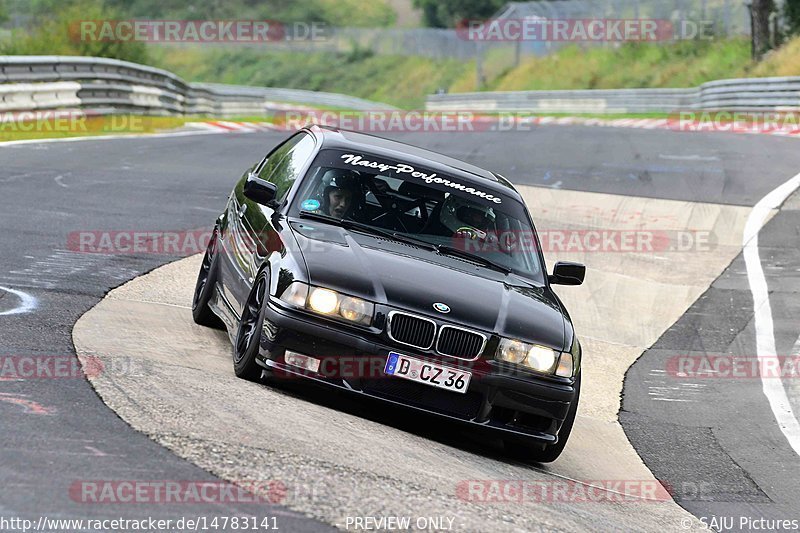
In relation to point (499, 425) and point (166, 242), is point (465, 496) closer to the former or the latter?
point (499, 425)

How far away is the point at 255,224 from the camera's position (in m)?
7.90

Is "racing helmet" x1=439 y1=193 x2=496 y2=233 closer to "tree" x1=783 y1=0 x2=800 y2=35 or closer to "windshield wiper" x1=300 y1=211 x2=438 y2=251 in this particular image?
"windshield wiper" x1=300 y1=211 x2=438 y2=251

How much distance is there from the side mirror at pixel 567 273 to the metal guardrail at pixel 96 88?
1458cm

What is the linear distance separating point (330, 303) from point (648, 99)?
37.8 meters

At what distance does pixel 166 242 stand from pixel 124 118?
50.5 feet

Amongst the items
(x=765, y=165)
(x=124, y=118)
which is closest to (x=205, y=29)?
(x=124, y=118)

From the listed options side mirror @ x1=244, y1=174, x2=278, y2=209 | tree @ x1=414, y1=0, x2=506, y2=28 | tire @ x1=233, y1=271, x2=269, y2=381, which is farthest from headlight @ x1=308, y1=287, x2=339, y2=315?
tree @ x1=414, y1=0, x2=506, y2=28

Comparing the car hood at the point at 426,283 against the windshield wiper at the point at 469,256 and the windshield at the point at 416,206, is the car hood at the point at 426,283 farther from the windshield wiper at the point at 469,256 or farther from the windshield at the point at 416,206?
the windshield at the point at 416,206

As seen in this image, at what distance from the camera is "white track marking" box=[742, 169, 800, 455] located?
8.84 metres

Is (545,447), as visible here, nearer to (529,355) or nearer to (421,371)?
(529,355)

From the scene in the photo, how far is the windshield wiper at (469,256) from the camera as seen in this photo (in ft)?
25.1

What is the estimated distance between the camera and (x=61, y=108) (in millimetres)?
23297

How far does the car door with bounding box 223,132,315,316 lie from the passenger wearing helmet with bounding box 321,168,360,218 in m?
0.27

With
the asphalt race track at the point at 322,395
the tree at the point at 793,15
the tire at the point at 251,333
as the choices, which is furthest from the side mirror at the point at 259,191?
the tree at the point at 793,15
